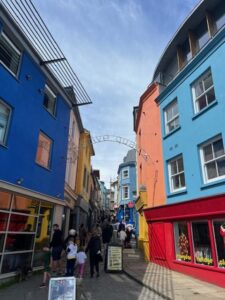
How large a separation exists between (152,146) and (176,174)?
11.0 ft

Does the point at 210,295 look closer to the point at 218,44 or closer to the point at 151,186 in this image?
the point at 151,186

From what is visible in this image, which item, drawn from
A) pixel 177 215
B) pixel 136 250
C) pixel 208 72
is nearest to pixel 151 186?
pixel 177 215

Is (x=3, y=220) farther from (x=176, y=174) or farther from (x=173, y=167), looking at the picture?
(x=173, y=167)

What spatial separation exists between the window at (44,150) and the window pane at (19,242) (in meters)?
3.24

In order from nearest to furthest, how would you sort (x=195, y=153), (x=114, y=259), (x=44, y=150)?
(x=195, y=153)
(x=114, y=259)
(x=44, y=150)

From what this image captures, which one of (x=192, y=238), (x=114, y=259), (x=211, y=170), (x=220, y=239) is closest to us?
(x=220, y=239)

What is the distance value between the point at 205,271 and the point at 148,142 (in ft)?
28.0

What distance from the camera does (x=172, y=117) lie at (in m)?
13.0

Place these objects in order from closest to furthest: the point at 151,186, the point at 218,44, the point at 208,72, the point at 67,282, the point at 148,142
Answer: the point at 67,282, the point at 218,44, the point at 208,72, the point at 151,186, the point at 148,142

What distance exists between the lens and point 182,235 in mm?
10727

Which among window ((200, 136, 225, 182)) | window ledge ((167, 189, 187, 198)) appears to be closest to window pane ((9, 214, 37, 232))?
window ledge ((167, 189, 187, 198))

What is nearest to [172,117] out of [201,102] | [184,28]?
[201,102]

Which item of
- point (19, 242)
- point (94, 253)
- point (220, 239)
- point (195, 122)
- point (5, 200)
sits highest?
point (195, 122)

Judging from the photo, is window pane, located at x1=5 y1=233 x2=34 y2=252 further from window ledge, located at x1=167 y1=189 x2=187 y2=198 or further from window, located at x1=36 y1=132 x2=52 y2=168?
window ledge, located at x1=167 y1=189 x2=187 y2=198
